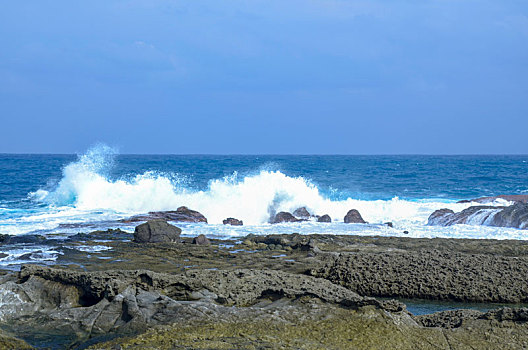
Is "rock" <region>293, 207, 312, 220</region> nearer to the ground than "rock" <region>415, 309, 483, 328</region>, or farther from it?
nearer to the ground

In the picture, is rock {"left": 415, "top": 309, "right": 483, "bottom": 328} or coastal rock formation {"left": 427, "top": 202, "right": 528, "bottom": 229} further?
coastal rock formation {"left": 427, "top": 202, "right": 528, "bottom": 229}

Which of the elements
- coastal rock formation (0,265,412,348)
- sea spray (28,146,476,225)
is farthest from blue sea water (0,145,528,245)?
coastal rock formation (0,265,412,348)

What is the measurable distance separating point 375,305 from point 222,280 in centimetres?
243

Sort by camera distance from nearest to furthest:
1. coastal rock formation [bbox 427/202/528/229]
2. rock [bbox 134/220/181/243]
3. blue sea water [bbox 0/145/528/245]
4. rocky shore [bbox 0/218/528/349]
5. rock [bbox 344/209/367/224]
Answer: rocky shore [bbox 0/218/528/349] < rock [bbox 134/220/181/243] < coastal rock formation [bbox 427/202/528/229] < blue sea water [bbox 0/145/528/245] < rock [bbox 344/209/367/224]

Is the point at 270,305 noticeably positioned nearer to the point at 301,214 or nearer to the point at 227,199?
the point at 301,214

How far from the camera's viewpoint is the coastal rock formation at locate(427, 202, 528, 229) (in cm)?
1780

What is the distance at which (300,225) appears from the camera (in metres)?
20.3

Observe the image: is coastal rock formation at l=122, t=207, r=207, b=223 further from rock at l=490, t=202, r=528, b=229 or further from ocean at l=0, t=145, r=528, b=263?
rock at l=490, t=202, r=528, b=229

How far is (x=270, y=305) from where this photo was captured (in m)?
6.67

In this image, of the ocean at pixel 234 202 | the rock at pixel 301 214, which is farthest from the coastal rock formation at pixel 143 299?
the rock at pixel 301 214

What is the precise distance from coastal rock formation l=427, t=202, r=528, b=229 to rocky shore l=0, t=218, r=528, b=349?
27.1ft

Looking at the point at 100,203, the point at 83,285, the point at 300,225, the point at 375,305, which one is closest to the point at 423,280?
the point at 375,305

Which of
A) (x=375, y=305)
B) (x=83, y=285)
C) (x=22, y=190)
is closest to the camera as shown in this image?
(x=375, y=305)

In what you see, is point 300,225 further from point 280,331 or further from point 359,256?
point 280,331
